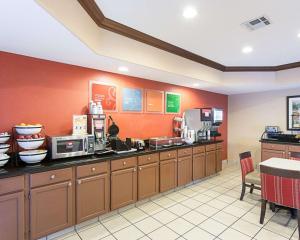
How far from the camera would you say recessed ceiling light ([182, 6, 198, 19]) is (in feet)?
6.70

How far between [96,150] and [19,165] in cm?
94

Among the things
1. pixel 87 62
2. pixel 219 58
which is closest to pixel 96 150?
pixel 87 62

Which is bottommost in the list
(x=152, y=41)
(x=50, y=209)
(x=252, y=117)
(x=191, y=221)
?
(x=191, y=221)

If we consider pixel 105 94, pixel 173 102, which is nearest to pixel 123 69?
pixel 105 94

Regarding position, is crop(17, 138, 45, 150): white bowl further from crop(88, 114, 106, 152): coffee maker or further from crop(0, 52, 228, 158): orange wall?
crop(88, 114, 106, 152): coffee maker

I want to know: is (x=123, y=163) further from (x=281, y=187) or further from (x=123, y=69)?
(x=281, y=187)

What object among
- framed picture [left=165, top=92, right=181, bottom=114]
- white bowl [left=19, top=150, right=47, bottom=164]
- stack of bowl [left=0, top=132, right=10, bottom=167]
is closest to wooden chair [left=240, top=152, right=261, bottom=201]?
framed picture [left=165, top=92, right=181, bottom=114]

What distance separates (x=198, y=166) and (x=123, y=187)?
191 centimetres

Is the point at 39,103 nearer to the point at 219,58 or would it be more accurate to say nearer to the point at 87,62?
the point at 87,62

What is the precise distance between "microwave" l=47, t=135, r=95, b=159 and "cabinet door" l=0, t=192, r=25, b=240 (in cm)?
57

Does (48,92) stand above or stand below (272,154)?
above

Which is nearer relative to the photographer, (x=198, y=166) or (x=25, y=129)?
(x=25, y=129)

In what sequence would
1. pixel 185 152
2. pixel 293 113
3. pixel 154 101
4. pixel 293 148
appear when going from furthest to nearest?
1. pixel 293 113
2. pixel 293 148
3. pixel 154 101
4. pixel 185 152

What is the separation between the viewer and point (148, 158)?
3.04 meters
